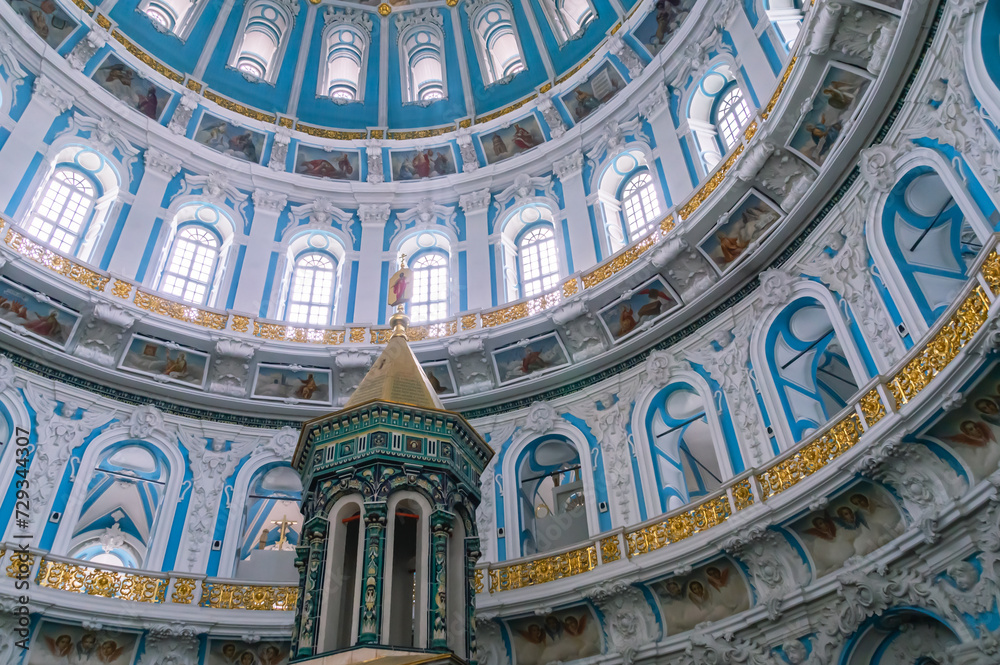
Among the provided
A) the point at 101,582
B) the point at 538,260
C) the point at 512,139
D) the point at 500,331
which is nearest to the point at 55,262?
the point at 101,582

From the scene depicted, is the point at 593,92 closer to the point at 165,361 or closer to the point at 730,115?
the point at 730,115

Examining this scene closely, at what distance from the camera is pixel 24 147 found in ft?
56.1

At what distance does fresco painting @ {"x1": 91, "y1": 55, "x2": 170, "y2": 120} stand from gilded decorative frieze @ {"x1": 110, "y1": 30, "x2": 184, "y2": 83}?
74 cm

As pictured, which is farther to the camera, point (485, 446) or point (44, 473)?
point (44, 473)

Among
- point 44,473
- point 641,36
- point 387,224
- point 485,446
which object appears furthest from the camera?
point 387,224

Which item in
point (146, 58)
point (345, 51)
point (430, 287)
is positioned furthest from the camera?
point (345, 51)

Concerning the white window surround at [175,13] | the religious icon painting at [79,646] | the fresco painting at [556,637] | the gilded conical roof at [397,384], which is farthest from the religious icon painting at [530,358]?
the white window surround at [175,13]

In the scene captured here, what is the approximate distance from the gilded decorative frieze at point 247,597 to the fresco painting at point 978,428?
1075 centimetres

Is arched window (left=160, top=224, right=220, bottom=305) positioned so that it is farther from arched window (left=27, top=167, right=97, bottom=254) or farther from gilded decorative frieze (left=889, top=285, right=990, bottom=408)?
gilded decorative frieze (left=889, top=285, right=990, bottom=408)

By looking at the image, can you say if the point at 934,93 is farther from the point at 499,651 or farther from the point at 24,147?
the point at 24,147

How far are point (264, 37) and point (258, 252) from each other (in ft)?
27.6

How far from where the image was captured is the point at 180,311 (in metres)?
17.0

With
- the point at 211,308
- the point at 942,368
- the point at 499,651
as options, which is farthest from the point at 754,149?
the point at 211,308

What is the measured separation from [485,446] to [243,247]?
1202cm
